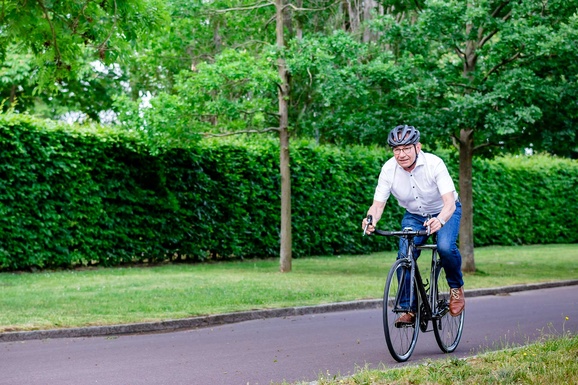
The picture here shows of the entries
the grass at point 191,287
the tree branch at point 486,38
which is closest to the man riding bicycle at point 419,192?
the grass at point 191,287

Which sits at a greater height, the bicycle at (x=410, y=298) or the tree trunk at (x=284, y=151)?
the tree trunk at (x=284, y=151)

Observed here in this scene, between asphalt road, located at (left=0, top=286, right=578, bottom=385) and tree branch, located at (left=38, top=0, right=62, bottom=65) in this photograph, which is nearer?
asphalt road, located at (left=0, top=286, right=578, bottom=385)

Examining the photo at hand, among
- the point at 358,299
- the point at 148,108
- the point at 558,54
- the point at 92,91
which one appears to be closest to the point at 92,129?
the point at 148,108

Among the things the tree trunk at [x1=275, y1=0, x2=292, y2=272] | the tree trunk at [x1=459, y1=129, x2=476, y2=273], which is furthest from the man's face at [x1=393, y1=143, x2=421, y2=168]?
the tree trunk at [x1=459, y1=129, x2=476, y2=273]

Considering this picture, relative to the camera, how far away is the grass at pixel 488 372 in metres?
6.41

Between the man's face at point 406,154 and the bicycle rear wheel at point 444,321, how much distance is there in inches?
43.2

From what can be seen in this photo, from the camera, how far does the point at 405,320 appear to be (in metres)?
8.03

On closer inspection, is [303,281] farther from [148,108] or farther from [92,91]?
[92,91]

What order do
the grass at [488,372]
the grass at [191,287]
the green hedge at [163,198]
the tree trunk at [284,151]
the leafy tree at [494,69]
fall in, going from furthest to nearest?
the tree trunk at [284,151]
the green hedge at [163,198]
the leafy tree at [494,69]
the grass at [191,287]
the grass at [488,372]

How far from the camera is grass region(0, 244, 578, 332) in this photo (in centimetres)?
1166

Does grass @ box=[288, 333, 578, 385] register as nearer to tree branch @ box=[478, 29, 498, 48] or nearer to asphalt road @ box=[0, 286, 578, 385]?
asphalt road @ box=[0, 286, 578, 385]

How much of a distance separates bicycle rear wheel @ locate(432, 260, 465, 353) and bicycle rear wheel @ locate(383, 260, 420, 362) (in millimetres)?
450

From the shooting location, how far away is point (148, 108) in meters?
17.3

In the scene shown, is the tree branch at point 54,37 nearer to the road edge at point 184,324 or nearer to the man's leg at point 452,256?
the road edge at point 184,324
